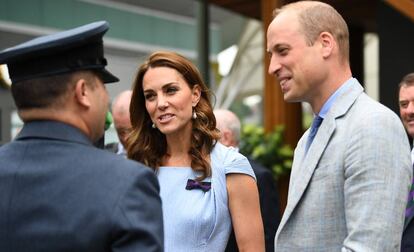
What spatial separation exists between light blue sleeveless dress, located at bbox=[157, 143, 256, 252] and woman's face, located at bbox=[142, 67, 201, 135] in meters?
0.20

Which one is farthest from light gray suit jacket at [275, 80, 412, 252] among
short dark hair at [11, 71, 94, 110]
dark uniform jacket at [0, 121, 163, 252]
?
short dark hair at [11, 71, 94, 110]

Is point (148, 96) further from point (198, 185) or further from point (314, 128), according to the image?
point (314, 128)


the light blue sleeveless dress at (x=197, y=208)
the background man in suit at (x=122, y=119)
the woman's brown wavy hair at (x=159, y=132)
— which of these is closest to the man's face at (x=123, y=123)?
the background man in suit at (x=122, y=119)

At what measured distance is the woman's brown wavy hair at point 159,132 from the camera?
298 cm

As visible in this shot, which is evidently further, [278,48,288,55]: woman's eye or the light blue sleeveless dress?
the light blue sleeveless dress

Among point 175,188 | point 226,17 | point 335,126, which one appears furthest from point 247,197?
point 226,17

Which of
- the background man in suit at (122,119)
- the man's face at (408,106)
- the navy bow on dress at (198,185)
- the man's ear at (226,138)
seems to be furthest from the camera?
the background man in suit at (122,119)

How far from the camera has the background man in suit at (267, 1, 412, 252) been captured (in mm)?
1844

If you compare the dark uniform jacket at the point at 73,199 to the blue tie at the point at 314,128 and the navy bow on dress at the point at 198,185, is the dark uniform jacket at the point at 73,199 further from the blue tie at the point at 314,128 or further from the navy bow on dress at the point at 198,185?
the navy bow on dress at the point at 198,185

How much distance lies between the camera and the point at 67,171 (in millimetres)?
1670

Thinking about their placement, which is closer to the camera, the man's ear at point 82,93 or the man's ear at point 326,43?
the man's ear at point 82,93

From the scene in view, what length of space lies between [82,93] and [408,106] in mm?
2840

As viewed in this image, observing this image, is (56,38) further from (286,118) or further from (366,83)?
(366,83)

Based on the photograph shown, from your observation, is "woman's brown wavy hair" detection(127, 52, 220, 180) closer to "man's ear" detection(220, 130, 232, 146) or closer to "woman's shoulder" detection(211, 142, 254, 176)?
"woman's shoulder" detection(211, 142, 254, 176)
